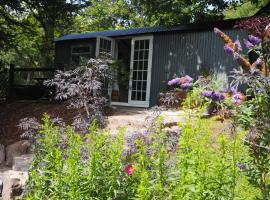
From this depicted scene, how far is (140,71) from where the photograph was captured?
1183cm

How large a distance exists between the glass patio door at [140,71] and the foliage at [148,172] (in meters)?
8.12

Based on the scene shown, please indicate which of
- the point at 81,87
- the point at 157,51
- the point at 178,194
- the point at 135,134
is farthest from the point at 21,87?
the point at 178,194

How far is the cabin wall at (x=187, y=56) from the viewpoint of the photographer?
33.5ft

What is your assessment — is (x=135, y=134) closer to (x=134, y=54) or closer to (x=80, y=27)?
(x=134, y=54)

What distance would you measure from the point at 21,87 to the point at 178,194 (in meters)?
11.2

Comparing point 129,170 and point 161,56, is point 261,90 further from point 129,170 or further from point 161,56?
point 161,56

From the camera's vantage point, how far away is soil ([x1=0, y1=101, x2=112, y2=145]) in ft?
29.9

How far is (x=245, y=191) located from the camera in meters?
4.00

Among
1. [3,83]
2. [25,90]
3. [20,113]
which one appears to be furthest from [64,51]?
[20,113]

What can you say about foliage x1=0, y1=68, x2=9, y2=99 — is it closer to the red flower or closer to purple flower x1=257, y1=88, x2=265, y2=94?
the red flower

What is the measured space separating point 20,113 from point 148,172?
8300 mm

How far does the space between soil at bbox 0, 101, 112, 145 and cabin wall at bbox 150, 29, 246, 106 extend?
214 centimetres

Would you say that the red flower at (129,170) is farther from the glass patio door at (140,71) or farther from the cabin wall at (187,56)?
the glass patio door at (140,71)

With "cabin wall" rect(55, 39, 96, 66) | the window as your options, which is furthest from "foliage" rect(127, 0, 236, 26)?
"cabin wall" rect(55, 39, 96, 66)
